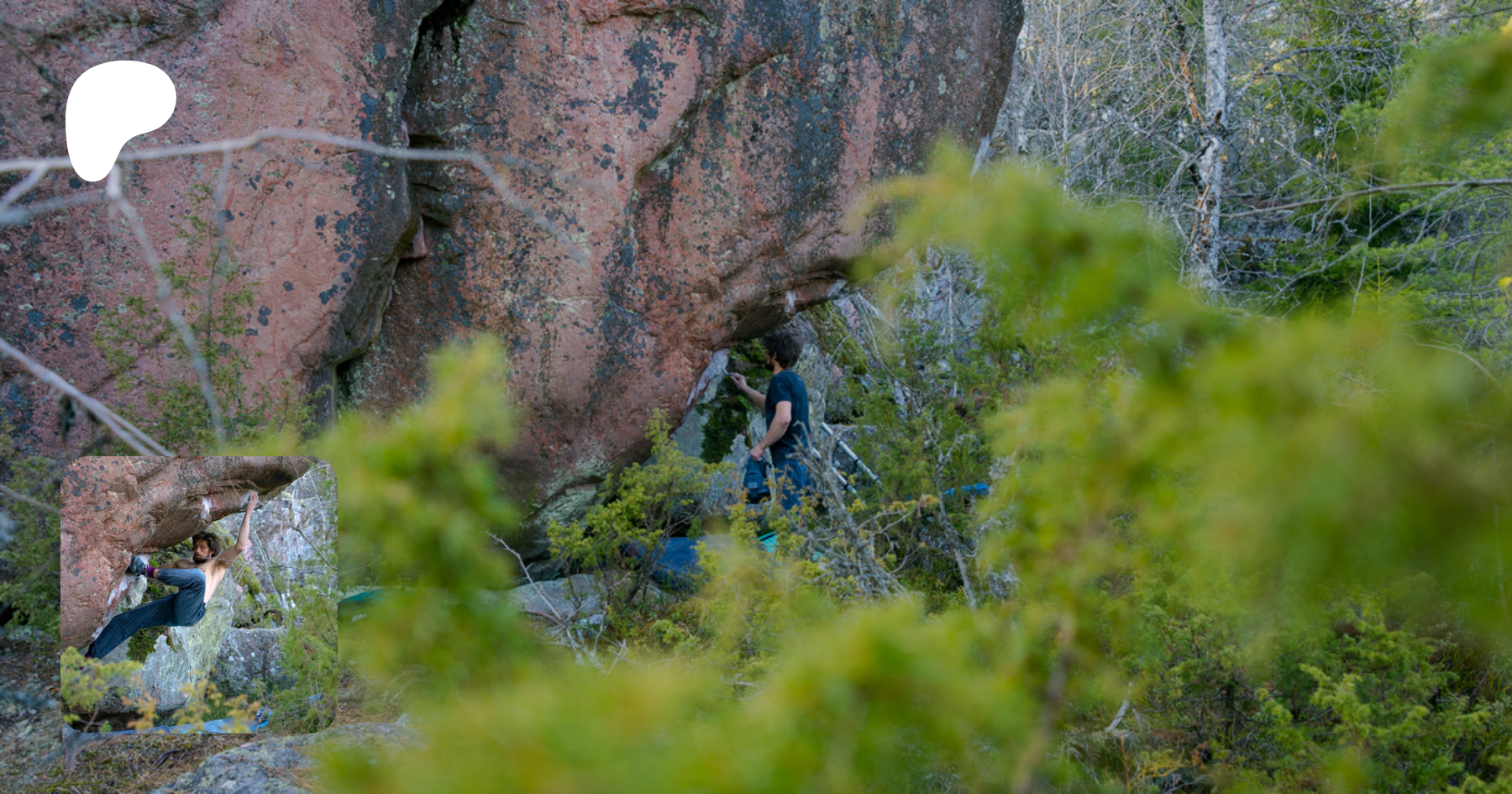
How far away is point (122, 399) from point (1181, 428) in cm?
326

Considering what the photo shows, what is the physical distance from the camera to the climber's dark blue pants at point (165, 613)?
2240 mm

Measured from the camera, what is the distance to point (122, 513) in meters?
2.33

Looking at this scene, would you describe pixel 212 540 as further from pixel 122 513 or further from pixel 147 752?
pixel 147 752

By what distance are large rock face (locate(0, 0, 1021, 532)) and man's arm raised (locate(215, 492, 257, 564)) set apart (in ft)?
2.62

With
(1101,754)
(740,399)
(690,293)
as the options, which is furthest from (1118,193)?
(1101,754)

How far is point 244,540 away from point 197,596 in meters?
0.18

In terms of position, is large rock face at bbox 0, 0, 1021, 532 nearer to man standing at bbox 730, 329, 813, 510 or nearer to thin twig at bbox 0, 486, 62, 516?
man standing at bbox 730, 329, 813, 510

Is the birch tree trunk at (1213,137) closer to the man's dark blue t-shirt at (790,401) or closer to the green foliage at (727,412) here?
the man's dark blue t-shirt at (790,401)

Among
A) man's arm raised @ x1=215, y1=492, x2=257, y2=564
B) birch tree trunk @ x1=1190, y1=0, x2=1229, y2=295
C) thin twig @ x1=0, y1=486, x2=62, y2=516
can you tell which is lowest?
man's arm raised @ x1=215, y1=492, x2=257, y2=564

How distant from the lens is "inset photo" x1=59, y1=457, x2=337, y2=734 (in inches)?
88.6

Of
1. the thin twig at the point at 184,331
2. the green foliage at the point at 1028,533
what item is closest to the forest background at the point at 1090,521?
the green foliage at the point at 1028,533

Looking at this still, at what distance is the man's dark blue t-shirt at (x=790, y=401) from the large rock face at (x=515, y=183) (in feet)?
0.96

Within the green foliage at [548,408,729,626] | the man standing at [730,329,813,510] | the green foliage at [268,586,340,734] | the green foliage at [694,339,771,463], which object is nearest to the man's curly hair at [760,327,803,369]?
the man standing at [730,329,813,510]

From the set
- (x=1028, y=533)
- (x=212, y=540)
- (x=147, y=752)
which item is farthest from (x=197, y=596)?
(x=1028, y=533)
